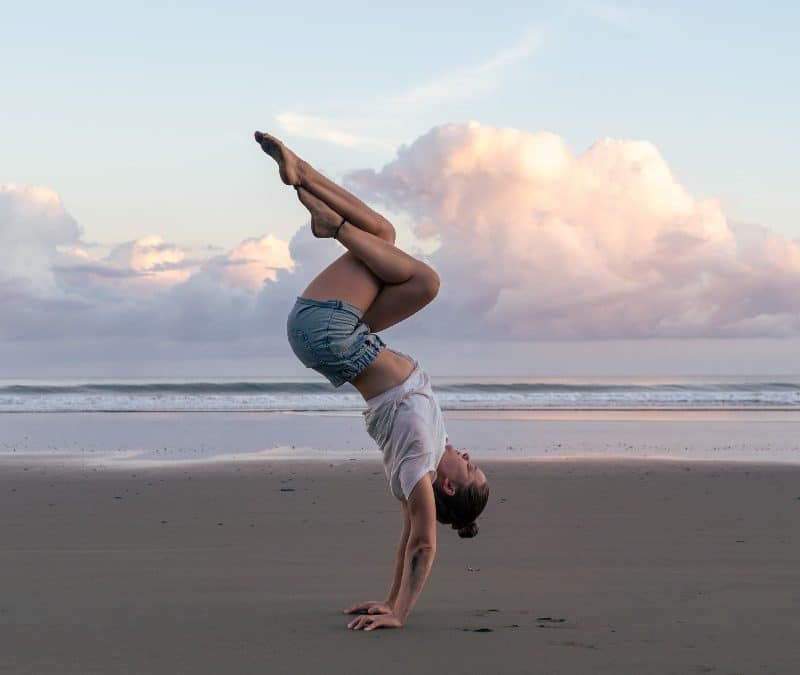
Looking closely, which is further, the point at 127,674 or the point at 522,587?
the point at 522,587

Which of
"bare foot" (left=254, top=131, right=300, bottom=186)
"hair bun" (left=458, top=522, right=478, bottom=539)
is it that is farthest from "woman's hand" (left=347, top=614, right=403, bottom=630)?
"bare foot" (left=254, top=131, right=300, bottom=186)

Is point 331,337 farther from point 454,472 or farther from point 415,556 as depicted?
point 415,556

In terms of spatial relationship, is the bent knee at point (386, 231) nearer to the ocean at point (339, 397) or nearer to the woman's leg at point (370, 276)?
the woman's leg at point (370, 276)

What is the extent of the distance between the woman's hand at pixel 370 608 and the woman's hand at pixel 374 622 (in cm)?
7

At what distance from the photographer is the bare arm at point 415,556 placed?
449cm

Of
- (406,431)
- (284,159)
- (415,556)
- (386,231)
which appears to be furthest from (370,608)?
(284,159)

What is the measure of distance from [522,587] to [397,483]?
1.41 m

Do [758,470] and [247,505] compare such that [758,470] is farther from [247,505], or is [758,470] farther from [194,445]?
[194,445]

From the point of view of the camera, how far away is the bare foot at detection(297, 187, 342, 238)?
432 centimetres

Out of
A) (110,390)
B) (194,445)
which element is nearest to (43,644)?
(194,445)

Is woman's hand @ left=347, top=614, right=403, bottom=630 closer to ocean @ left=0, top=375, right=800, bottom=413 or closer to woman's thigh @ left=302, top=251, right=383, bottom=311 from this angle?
woman's thigh @ left=302, top=251, right=383, bottom=311

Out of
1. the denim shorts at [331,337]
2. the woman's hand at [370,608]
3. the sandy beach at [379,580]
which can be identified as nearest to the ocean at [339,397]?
the sandy beach at [379,580]

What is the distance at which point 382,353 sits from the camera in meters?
4.63

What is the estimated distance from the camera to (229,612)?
4891 millimetres
